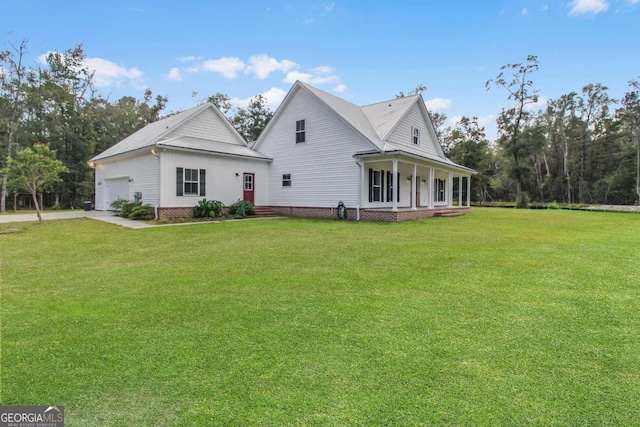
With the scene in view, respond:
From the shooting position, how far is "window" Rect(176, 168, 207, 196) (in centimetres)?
1448

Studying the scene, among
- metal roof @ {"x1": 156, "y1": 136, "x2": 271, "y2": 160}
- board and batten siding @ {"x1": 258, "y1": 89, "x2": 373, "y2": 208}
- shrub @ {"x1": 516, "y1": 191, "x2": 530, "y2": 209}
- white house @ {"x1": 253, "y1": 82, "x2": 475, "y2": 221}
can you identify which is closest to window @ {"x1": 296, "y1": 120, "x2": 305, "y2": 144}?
white house @ {"x1": 253, "y1": 82, "x2": 475, "y2": 221}

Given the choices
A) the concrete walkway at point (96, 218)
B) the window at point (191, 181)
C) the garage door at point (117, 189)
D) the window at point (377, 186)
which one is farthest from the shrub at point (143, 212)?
the window at point (377, 186)

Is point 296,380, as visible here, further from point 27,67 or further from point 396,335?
point 27,67

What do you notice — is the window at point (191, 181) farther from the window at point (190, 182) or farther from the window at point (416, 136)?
the window at point (416, 136)

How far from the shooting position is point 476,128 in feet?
117

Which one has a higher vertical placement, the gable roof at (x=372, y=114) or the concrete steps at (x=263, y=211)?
the gable roof at (x=372, y=114)

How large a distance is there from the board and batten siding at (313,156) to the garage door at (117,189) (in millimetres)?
7530

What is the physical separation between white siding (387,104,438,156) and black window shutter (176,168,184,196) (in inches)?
396

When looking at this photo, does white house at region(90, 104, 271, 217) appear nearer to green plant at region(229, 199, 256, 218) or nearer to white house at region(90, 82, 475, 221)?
white house at region(90, 82, 475, 221)

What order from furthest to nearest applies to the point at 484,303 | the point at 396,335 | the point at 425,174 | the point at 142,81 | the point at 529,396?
the point at 142,81 → the point at 425,174 → the point at 484,303 → the point at 396,335 → the point at 529,396

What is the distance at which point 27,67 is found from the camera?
25875mm

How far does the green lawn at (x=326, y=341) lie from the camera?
200 centimetres

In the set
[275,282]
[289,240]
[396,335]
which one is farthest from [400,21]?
[396,335]

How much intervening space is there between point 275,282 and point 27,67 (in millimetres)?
33646
